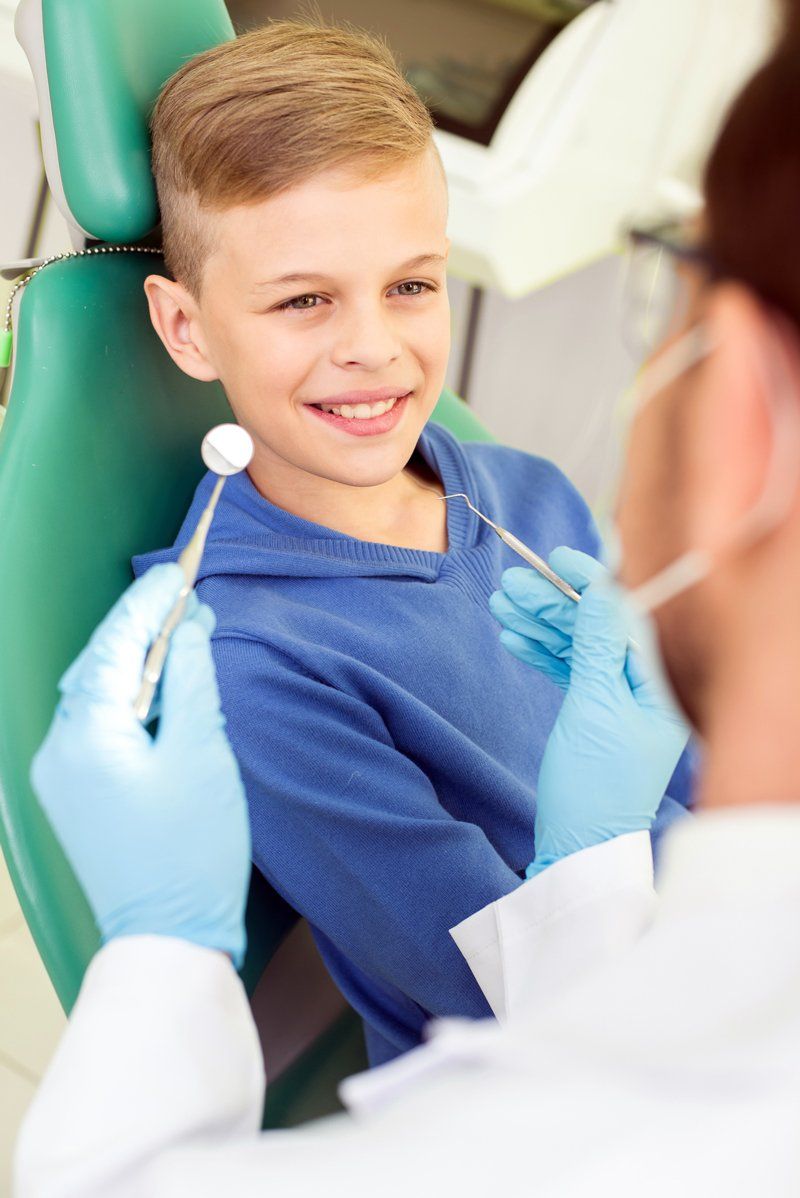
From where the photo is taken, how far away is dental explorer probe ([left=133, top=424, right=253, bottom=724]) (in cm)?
84

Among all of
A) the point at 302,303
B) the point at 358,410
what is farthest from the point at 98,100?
the point at 358,410

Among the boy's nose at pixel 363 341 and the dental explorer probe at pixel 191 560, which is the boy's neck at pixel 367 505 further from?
the dental explorer probe at pixel 191 560

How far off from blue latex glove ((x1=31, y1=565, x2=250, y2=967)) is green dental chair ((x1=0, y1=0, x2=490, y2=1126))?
0.14 metres

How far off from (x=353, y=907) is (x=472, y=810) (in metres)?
0.19

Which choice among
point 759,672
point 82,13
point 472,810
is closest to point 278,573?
point 472,810

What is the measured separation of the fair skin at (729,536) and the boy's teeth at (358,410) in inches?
23.5

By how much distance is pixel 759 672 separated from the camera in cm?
54

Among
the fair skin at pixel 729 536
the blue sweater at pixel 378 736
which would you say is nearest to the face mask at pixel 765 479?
the fair skin at pixel 729 536

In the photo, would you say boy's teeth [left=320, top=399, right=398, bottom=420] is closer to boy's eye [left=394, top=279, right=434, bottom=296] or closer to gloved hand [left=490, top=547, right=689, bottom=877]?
boy's eye [left=394, top=279, right=434, bottom=296]

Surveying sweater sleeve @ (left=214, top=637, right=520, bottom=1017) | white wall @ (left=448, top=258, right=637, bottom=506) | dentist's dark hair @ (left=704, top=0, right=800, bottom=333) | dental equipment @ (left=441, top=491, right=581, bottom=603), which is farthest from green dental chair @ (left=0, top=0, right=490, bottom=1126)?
white wall @ (left=448, top=258, right=637, bottom=506)

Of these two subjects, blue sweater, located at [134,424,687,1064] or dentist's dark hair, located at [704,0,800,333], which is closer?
dentist's dark hair, located at [704,0,800,333]

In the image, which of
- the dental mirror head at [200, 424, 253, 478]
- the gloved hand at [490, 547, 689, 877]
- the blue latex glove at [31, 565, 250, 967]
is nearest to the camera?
the blue latex glove at [31, 565, 250, 967]

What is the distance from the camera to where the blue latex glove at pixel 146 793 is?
31.8 inches

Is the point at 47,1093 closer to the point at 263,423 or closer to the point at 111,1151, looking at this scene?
the point at 111,1151
